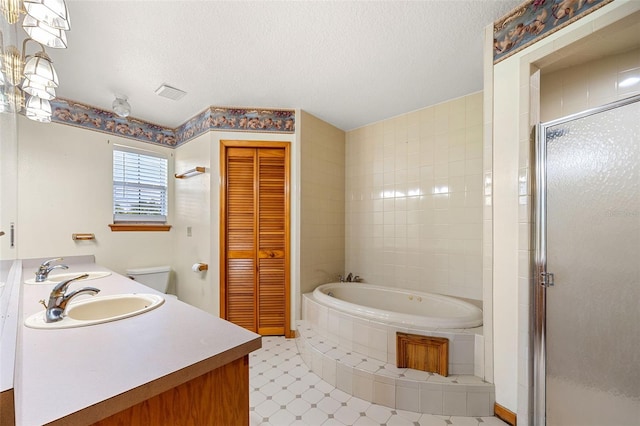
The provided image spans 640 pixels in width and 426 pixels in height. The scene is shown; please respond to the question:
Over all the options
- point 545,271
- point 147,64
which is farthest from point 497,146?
point 147,64

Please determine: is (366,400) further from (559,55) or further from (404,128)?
(404,128)

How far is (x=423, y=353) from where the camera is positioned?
1.80 metres

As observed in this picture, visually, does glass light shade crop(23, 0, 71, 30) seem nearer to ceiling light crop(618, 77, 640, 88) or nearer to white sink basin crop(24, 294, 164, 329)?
white sink basin crop(24, 294, 164, 329)

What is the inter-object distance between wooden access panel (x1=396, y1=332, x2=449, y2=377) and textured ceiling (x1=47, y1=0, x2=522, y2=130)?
192cm

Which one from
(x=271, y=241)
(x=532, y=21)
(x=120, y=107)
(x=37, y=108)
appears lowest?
(x=271, y=241)

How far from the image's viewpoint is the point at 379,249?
123 inches

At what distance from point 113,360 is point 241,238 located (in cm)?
213

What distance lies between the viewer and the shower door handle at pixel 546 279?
149 cm

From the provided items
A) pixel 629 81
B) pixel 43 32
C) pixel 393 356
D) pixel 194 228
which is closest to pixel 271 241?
pixel 194 228

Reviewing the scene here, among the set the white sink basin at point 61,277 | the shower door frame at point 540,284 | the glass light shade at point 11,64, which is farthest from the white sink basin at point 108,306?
the shower door frame at point 540,284

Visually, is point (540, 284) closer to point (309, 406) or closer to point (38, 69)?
point (309, 406)

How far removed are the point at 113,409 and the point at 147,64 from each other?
223cm

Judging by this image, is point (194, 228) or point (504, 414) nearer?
point (504, 414)

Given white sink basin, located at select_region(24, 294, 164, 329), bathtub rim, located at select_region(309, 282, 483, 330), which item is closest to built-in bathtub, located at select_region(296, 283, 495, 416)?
bathtub rim, located at select_region(309, 282, 483, 330)
